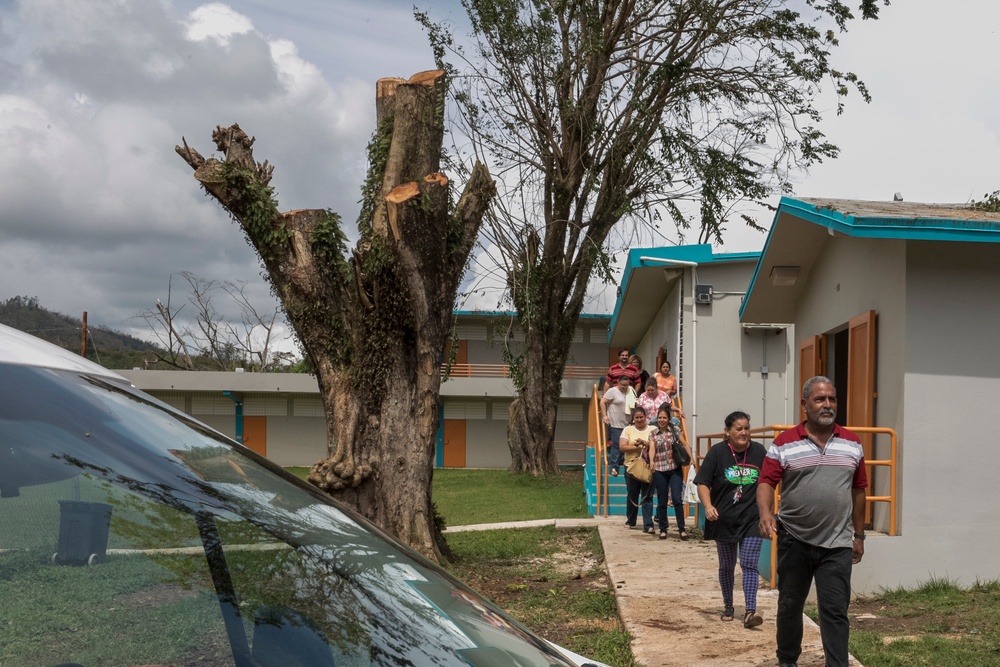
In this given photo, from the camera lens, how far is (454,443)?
42.0 meters

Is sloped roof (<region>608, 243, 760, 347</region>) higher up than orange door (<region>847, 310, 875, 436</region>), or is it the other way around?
sloped roof (<region>608, 243, 760, 347</region>)

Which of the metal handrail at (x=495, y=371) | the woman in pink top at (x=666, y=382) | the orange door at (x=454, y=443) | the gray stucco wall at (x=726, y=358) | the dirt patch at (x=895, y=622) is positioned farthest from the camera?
the orange door at (x=454, y=443)

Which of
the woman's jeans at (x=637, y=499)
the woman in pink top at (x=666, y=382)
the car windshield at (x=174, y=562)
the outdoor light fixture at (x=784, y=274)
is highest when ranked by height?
the outdoor light fixture at (x=784, y=274)

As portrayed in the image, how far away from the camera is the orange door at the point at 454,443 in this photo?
41.8m

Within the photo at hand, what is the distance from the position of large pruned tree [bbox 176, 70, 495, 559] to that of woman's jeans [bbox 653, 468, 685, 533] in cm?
351

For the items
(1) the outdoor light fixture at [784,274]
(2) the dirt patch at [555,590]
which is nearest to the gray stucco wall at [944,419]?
(2) the dirt patch at [555,590]

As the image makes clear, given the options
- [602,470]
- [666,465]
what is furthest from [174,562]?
[602,470]

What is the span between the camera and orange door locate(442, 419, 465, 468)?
41.8 metres

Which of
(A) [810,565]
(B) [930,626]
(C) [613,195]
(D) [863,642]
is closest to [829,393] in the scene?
(A) [810,565]

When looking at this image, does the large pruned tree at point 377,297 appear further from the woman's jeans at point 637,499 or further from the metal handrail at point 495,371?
the metal handrail at point 495,371

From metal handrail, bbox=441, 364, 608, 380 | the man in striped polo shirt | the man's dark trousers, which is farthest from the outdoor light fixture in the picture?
metal handrail, bbox=441, 364, 608, 380

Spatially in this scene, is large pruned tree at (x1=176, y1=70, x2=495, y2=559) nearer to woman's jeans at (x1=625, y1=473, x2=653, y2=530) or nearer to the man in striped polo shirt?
woman's jeans at (x1=625, y1=473, x2=653, y2=530)

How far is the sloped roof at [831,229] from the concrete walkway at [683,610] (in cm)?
332

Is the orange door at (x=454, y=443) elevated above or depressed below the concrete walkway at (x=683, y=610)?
below
